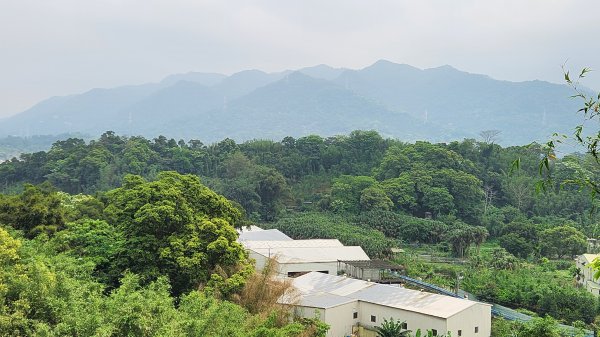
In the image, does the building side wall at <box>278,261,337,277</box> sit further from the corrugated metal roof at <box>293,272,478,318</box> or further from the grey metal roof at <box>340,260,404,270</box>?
the corrugated metal roof at <box>293,272,478,318</box>

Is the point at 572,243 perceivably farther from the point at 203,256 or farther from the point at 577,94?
the point at 577,94

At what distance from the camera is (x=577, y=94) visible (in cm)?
420

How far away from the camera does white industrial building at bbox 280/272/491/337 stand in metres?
15.5

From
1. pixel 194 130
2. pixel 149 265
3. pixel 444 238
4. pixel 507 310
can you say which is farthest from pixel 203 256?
pixel 194 130

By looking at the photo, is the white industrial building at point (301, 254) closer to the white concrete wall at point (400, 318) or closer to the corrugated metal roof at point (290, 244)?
the corrugated metal roof at point (290, 244)

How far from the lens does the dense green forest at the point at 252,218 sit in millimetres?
11797

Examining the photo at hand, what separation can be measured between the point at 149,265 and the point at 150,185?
8.43ft

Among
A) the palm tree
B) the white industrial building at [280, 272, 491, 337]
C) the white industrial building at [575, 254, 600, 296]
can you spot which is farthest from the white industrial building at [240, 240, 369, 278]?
the white industrial building at [575, 254, 600, 296]

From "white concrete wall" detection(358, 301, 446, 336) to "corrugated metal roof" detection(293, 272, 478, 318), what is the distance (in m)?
0.12

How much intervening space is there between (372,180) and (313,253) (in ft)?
57.7

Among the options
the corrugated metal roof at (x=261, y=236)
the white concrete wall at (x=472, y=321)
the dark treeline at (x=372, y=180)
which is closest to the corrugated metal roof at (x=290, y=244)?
the corrugated metal roof at (x=261, y=236)

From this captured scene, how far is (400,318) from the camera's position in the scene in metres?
16.1

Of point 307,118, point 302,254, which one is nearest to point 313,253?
point 302,254

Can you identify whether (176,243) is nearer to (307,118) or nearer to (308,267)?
(308,267)
